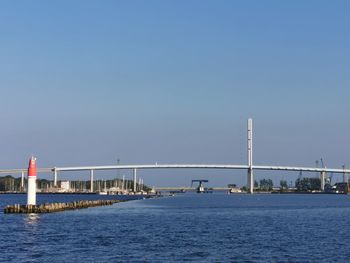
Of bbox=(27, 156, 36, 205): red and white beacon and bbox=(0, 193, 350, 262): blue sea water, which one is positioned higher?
bbox=(27, 156, 36, 205): red and white beacon

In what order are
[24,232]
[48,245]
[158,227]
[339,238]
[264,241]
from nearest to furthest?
[48,245], [264,241], [339,238], [24,232], [158,227]

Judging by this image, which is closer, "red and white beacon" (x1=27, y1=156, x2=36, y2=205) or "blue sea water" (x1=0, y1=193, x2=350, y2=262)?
"blue sea water" (x1=0, y1=193, x2=350, y2=262)

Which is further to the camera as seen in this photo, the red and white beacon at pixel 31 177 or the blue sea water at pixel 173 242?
the red and white beacon at pixel 31 177

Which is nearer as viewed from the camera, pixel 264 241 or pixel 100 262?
pixel 100 262

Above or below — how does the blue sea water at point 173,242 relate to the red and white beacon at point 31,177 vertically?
below

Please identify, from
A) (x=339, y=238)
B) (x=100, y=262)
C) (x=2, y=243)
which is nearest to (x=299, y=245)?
(x=339, y=238)

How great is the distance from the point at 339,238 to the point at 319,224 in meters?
12.8

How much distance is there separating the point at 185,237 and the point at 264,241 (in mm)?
4877

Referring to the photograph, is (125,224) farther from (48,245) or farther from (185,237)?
(48,245)

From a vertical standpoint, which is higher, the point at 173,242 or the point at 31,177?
the point at 31,177

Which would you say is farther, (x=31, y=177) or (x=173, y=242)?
(x=31, y=177)

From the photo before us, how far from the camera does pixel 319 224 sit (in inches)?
2058

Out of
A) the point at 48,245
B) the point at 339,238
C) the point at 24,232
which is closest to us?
the point at 48,245

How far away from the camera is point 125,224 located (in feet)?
168
